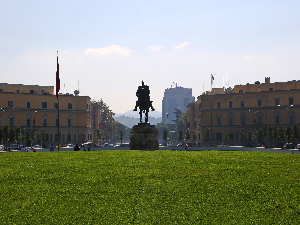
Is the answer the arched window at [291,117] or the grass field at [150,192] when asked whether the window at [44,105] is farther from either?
the grass field at [150,192]

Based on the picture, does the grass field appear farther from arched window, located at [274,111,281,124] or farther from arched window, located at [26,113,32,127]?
arched window, located at [26,113,32,127]

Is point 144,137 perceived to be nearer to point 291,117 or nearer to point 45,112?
point 291,117

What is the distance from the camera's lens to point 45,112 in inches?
4530

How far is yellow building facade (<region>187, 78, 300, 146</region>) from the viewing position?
10756 centimetres

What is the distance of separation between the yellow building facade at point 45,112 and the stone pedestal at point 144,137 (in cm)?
7257

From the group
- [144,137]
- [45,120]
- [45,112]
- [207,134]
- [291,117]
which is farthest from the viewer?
[207,134]

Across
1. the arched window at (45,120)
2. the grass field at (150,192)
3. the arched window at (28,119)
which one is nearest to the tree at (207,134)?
the arched window at (45,120)

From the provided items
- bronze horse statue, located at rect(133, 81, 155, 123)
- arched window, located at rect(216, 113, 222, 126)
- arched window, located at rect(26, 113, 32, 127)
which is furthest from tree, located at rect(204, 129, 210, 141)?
bronze horse statue, located at rect(133, 81, 155, 123)

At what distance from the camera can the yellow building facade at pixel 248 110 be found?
353 ft

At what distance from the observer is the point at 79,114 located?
393 feet

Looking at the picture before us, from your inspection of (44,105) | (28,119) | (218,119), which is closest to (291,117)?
(218,119)

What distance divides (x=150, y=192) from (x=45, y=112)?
10338 centimetres

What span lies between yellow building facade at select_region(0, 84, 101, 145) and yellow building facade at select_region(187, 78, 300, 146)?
35845 millimetres

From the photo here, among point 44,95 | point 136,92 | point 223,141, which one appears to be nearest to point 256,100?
point 223,141
